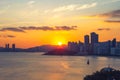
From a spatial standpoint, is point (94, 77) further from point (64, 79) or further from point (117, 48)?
point (117, 48)

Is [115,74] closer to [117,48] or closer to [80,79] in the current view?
[80,79]

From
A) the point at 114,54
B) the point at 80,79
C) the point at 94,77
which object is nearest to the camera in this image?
the point at 94,77

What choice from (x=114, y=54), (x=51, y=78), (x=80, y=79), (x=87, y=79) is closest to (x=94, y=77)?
(x=87, y=79)

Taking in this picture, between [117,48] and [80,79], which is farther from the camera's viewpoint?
[117,48]

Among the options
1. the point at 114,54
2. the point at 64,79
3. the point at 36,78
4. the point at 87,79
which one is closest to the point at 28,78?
the point at 36,78

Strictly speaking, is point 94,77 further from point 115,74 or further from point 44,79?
point 44,79

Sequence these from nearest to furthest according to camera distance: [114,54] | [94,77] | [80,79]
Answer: [94,77] → [80,79] → [114,54]

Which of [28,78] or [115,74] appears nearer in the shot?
[115,74]
